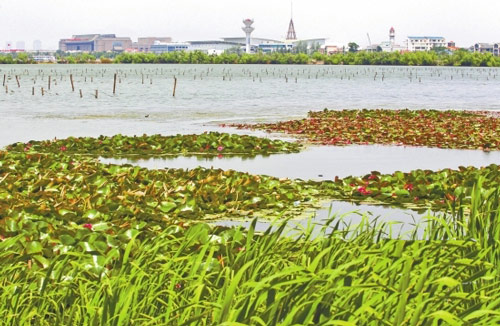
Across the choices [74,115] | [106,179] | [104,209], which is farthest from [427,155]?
[74,115]

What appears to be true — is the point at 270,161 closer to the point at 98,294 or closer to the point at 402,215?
the point at 402,215

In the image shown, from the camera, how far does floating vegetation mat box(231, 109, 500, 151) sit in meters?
29.0

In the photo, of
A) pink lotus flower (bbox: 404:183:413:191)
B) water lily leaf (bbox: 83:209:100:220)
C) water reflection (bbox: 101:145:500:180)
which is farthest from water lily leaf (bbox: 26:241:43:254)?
water reflection (bbox: 101:145:500:180)

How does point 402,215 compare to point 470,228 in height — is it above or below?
below

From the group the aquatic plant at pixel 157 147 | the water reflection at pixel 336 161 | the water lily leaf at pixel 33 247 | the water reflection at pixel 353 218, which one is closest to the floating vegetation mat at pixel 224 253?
the water lily leaf at pixel 33 247

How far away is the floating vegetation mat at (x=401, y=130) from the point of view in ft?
95.1

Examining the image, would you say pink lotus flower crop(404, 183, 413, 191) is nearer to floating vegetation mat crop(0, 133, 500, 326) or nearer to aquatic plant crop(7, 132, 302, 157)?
floating vegetation mat crop(0, 133, 500, 326)

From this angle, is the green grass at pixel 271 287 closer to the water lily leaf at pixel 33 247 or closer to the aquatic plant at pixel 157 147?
the water lily leaf at pixel 33 247

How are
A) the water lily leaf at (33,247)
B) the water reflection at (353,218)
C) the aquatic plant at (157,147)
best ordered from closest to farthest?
1. the water lily leaf at (33,247)
2. the water reflection at (353,218)
3. the aquatic plant at (157,147)

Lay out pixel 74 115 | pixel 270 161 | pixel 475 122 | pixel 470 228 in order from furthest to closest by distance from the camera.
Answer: pixel 74 115
pixel 475 122
pixel 270 161
pixel 470 228

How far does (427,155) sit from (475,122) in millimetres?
11133

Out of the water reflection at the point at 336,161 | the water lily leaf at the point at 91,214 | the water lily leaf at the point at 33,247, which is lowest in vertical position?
the water reflection at the point at 336,161

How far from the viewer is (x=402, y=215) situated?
15062mm

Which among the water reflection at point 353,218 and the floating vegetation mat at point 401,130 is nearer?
the water reflection at point 353,218
